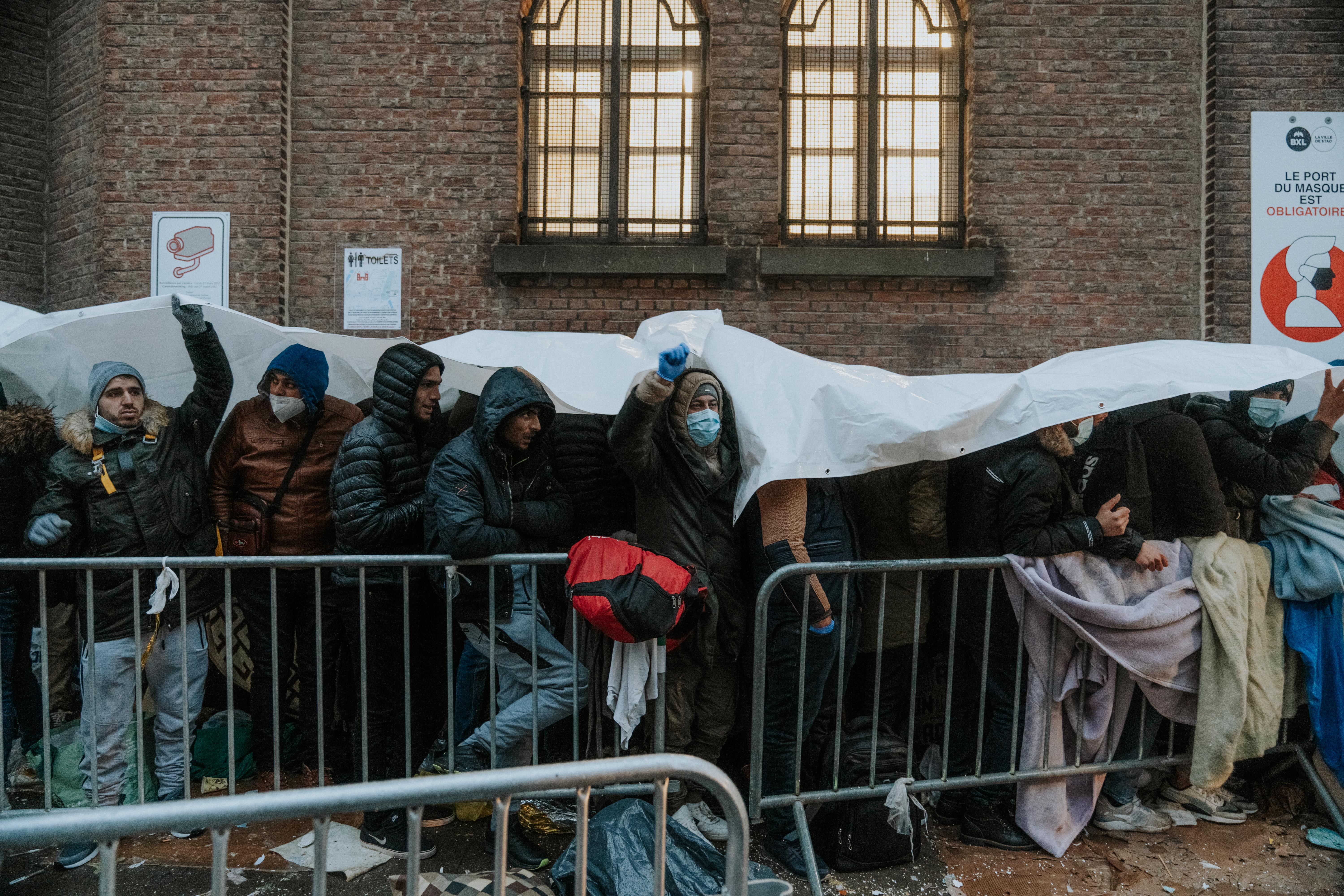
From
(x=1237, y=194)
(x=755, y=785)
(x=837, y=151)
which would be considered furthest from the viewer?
(x=837, y=151)

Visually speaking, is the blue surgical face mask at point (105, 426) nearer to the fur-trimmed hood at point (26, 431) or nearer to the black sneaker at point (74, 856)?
the fur-trimmed hood at point (26, 431)

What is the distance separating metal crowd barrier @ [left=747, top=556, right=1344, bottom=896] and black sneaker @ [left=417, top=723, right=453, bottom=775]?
1419 mm

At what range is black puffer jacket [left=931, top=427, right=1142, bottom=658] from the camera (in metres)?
3.61

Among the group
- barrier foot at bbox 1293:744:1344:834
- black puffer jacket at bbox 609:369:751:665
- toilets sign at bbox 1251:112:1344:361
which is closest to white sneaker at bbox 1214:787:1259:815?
barrier foot at bbox 1293:744:1344:834

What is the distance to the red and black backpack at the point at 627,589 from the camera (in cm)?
314

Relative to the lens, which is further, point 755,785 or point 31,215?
point 31,215

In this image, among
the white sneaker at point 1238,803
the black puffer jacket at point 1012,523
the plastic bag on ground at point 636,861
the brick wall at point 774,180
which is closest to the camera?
the plastic bag on ground at point 636,861

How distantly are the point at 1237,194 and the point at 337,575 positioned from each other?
690cm

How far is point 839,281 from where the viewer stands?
21.0ft

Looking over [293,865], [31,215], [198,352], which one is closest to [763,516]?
[293,865]

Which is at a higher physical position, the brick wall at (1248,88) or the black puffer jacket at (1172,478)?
the brick wall at (1248,88)

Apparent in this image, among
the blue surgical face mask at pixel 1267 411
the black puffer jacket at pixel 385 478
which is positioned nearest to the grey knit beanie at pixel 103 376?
the black puffer jacket at pixel 385 478

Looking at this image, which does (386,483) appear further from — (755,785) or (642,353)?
(755,785)

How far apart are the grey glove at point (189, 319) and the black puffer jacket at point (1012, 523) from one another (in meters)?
3.77
